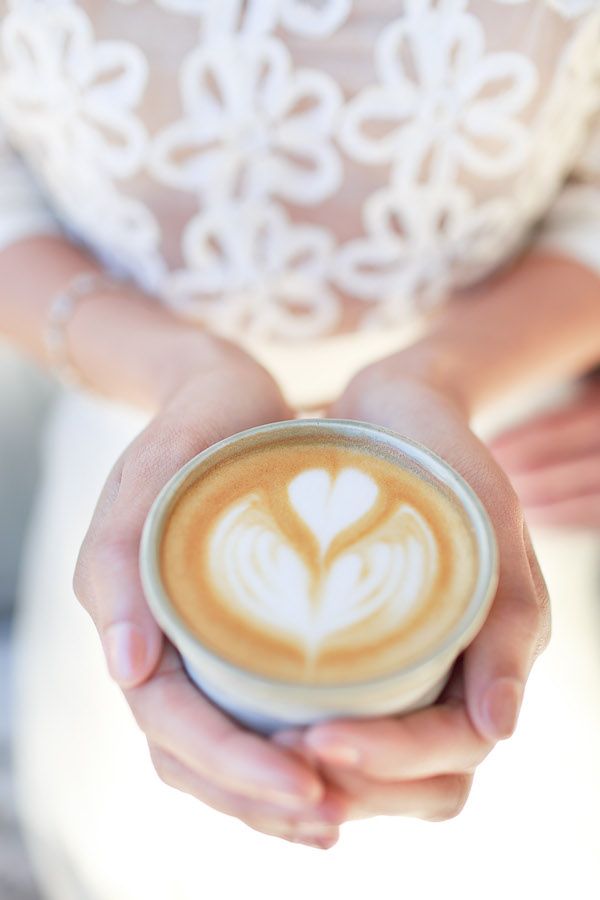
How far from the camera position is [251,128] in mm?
871

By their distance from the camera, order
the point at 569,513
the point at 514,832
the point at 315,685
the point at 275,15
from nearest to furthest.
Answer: the point at 315,685 → the point at 275,15 → the point at 514,832 → the point at 569,513

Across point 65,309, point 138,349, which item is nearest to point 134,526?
point 138,349

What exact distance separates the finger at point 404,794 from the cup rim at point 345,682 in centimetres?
10

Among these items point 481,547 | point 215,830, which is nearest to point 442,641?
point 481,547

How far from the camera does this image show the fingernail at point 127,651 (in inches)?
22.2

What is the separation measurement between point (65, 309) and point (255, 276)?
0.73 feet

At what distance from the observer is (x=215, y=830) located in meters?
0.91

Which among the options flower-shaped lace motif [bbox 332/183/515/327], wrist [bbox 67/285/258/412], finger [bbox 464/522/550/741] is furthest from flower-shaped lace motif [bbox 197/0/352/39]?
finger [bbox 464/522/550/741]

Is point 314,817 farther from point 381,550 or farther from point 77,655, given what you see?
point 77,655

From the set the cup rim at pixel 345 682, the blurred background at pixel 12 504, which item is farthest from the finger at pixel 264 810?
the blurred background at pixel 12 504

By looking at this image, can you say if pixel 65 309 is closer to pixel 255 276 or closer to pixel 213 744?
pixel 255 276

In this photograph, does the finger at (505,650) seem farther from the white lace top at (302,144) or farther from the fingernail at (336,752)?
the white lace top at (302,144)

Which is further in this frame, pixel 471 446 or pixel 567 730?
pixel 567 730

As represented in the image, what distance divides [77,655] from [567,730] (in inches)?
22.9
